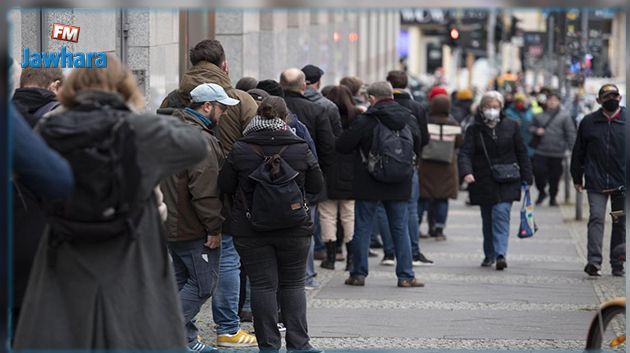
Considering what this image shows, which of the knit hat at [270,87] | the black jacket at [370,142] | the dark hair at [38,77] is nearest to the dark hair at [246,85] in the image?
the knit hat at [270,87]

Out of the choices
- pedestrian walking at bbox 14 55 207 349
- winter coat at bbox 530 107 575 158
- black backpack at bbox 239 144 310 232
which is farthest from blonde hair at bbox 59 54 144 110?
winter coat at bbox 530 107 575 158

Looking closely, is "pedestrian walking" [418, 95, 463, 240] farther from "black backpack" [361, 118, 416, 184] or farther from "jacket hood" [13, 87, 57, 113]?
"jacket hood" [13, 87, 57, 113]

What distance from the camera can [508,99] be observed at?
107 ft

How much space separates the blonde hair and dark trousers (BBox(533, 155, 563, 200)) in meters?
17.5

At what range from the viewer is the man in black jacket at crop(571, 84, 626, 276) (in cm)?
1370

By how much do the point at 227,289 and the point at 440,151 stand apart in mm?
8101

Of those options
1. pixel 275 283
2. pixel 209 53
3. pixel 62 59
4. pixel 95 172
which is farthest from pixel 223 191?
pixel 95 172

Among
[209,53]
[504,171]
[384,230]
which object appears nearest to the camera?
[209,53]

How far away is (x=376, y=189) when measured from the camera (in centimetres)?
1275

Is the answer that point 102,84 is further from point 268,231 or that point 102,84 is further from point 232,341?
point 232,341

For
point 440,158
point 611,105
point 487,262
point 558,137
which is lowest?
point 487,262

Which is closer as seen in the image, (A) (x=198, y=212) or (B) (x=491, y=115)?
(A) (x=198, y=212)

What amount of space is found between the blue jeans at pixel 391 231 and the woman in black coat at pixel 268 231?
3.86 meters

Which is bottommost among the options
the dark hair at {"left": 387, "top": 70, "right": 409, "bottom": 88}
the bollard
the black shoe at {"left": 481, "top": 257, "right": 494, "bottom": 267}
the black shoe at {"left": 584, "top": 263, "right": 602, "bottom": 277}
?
the bollard
